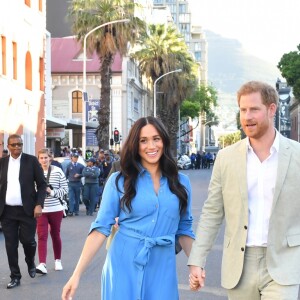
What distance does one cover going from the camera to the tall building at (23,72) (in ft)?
96.3

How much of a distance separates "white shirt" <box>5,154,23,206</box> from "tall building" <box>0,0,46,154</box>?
18.2 m

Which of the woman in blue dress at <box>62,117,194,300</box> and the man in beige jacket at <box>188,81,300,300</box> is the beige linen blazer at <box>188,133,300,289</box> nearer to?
Result: the man in beige jacket at <box>188,81,300,300</box>

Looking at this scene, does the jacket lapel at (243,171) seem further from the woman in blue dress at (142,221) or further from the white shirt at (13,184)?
the white shirt at (13,184)

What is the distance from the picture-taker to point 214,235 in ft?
16.1

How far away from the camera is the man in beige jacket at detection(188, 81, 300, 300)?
459 cm

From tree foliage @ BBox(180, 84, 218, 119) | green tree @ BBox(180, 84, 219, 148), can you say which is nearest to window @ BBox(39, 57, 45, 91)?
green tree @ BBox(180, 84, 219, 148)

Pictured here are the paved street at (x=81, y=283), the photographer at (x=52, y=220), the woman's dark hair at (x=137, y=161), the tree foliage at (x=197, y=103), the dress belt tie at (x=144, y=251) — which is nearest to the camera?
the dress belt tie at (x=144, y=251)

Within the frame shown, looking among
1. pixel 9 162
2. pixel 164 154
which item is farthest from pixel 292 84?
pixel 164 154

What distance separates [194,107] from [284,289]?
9536cm

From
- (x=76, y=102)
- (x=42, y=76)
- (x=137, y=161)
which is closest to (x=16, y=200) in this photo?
(x=137, y=161)

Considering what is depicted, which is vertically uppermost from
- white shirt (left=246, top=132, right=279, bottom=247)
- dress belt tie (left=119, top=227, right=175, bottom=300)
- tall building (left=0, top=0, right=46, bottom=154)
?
tall building (left=0, top=0, right=46, bottom=154)

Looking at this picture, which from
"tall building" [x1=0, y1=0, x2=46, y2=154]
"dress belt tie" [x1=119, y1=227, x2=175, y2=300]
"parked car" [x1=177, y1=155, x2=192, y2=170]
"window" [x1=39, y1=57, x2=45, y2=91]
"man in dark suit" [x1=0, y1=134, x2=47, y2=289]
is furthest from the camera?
"parked car" [x1=177, y1=155, x2=192, y2=170]

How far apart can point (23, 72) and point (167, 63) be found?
108 feet

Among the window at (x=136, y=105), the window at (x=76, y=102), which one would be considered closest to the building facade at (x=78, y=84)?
the window at (x=76, y=102)
